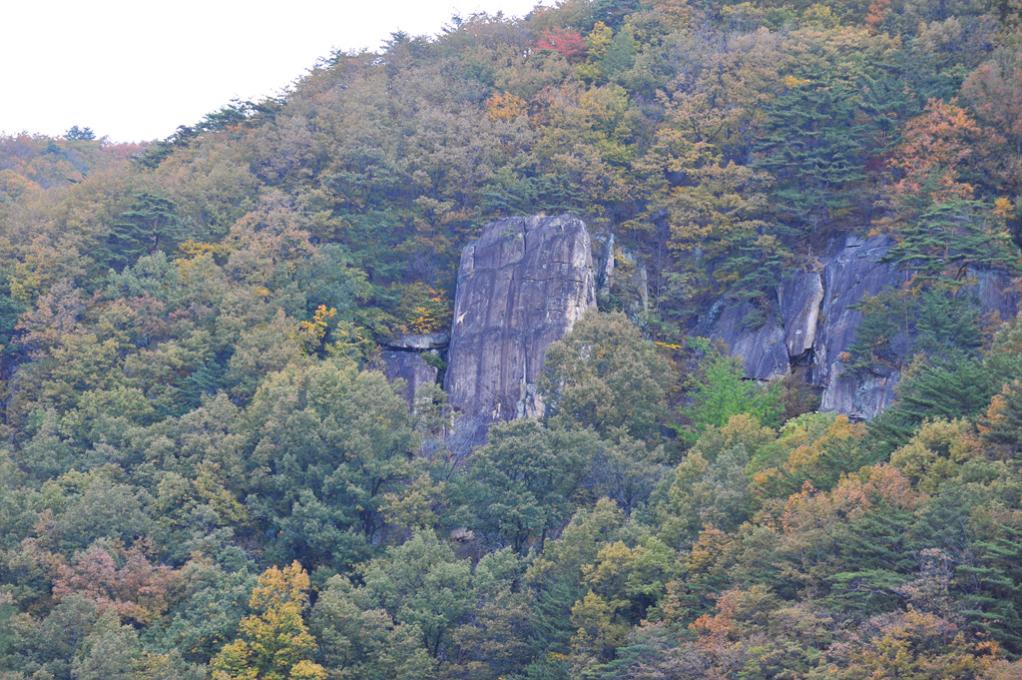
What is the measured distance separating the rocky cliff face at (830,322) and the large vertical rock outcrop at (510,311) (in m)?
5.16

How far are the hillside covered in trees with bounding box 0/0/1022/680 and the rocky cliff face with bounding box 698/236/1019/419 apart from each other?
0.29 metres

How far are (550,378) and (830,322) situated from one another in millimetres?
9055

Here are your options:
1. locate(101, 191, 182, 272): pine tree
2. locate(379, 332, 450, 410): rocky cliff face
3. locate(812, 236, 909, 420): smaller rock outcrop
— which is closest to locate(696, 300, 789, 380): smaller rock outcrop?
locate(812, 236, 909, 420): smaller rock outcrop

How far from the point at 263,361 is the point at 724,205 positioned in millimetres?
16476

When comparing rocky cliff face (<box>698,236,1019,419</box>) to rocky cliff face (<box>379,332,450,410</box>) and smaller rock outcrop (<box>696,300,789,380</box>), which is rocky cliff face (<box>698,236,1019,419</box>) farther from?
rocky cliff face (<box>379,332,450,410</box>)

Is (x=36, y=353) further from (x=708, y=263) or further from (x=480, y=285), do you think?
(x=708, y=263)

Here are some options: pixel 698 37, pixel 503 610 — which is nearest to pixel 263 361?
pixel 503 610

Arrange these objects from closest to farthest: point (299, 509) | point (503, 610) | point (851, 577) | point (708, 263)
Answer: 1. point (851, 577)
2. point (503, 610)
3. point (299, 509)
4. point (708, 263)

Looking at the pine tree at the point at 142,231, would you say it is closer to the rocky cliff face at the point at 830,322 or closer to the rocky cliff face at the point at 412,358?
the rocky cliff face at the point at 412,358

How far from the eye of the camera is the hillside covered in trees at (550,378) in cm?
3441

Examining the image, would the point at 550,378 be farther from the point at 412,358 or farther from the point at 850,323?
the point at 850,323

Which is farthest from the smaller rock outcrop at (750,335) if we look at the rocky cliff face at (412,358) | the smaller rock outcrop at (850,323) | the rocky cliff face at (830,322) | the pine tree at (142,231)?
the pine tree at (142,231)

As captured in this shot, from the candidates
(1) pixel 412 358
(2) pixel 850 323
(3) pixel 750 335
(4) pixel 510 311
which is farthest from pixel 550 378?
(2) pixel 850 323

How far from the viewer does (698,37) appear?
198 feet
